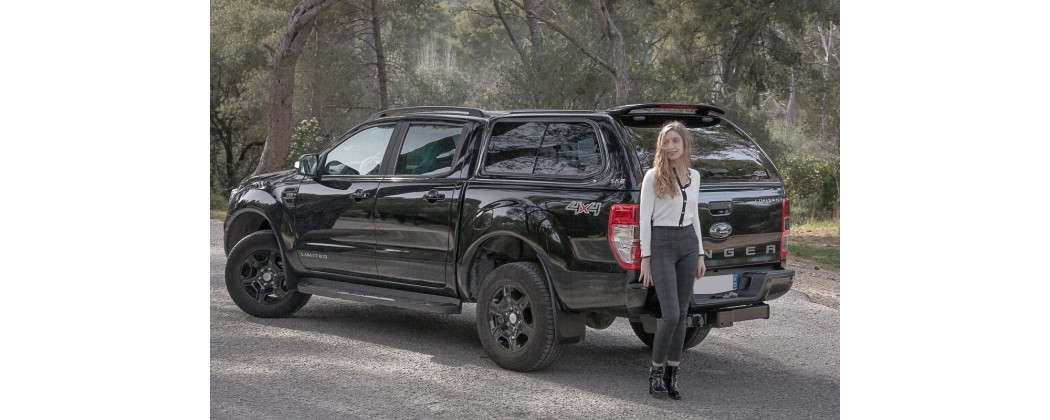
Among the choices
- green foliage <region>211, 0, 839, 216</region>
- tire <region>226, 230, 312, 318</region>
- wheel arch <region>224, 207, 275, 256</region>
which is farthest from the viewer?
green foliage <region>211, 0, 839, 216</region>

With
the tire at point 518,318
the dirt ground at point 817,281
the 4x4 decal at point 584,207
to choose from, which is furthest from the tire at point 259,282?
the dirt ground at point 817,281

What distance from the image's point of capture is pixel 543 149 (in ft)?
24.7

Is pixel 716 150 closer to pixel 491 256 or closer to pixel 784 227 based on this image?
pixel 784 227

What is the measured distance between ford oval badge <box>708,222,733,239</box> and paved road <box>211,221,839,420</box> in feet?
3.11

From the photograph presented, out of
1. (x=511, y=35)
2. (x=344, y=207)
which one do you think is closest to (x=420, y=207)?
(x=344, y=207)

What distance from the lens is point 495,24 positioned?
30016 millimetres

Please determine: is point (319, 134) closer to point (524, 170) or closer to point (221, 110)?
point (221, 110)

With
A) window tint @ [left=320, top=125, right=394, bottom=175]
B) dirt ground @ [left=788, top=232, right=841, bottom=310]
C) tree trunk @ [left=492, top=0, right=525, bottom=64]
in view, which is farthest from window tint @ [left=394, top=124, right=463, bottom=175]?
tree trunk @ [left=492, top=0, right=525, bottom=64]

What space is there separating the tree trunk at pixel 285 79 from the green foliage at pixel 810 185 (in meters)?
8.51

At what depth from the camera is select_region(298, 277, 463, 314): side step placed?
789 centimetres

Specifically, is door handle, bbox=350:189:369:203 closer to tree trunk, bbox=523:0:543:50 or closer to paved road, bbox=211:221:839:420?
paved road, bbox=211:221:839:420

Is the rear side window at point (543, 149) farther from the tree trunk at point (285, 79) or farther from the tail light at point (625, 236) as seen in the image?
the tree trunk at point (285, 79)

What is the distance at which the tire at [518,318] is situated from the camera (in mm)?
7191

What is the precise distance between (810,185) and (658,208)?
50.0 ft
